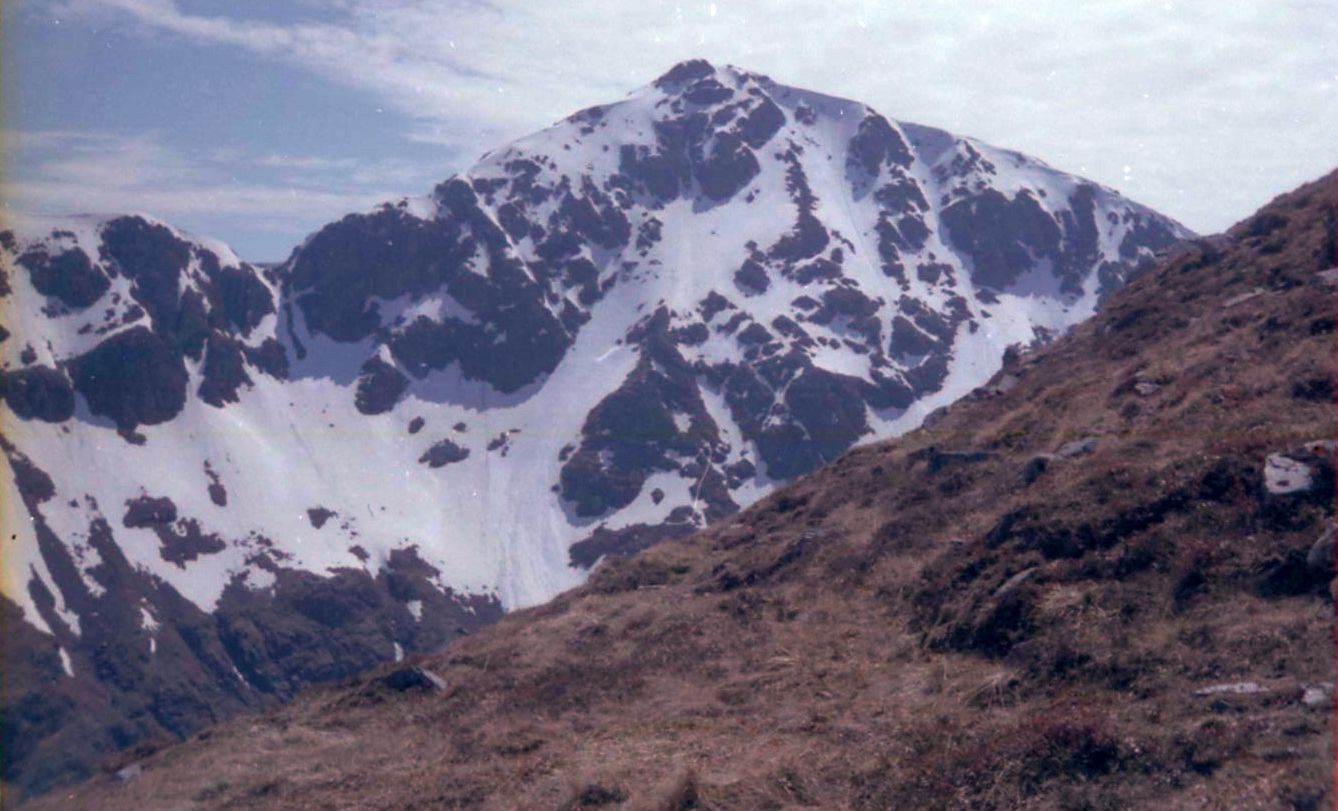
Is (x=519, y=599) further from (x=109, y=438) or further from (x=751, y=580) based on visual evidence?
(x=751, y=580)

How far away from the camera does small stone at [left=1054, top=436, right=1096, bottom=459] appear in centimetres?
2198

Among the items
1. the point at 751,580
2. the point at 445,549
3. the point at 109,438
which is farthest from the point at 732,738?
the point at 109,438

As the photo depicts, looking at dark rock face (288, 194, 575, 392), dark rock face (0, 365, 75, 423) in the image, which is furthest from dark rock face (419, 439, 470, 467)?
dark rock face (0, 365, 75, 423)

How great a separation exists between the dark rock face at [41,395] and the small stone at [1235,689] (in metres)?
145

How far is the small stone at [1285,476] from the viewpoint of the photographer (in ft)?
50.8

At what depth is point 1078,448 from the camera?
2225cm

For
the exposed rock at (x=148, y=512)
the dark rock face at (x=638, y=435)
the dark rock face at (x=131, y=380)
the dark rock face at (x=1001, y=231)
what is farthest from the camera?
the dark rock face at (x=1001, y=231)

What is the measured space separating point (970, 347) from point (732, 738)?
159 m

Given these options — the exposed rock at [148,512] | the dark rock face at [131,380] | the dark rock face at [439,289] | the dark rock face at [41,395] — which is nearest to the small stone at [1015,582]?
the exposed rock at [148,512]

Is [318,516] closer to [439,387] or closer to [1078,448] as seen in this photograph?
[439,387]

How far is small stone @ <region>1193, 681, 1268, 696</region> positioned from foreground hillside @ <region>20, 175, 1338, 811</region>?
6 centimetres

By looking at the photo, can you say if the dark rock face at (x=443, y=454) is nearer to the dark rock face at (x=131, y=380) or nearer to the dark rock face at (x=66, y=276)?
the dark rock face at (x=131, y=380)

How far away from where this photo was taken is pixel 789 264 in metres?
179

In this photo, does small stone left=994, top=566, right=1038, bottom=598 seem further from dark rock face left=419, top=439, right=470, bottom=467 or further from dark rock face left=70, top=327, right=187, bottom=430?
dark rock face left=70, top=327, right=187, bottom=430
